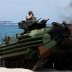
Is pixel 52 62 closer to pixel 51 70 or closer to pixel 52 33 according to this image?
pixel 51 70

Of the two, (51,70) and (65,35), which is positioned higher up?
(65,35)

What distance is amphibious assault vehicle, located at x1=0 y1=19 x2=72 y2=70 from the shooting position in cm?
2516

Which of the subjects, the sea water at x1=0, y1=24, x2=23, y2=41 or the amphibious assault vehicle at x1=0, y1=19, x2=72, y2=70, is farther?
the sea water at x1=0, y1=24, x2=23, y2=41

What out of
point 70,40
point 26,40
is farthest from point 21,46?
point 70,40

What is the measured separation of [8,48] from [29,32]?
1259 millimetres

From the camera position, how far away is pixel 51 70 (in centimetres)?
2678

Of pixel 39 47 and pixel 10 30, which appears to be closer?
pixel 39 47

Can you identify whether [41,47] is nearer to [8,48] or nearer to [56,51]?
[56,51]

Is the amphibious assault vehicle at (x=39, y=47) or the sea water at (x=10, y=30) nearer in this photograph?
the amphibious assault vehicle at (x=39, y=47)

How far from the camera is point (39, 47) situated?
1003 inches

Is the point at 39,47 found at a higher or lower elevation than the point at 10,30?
lower

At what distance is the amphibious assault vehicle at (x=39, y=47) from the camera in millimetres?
25156

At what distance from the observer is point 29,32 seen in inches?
1083

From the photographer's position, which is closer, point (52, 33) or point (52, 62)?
point (52, 33)
